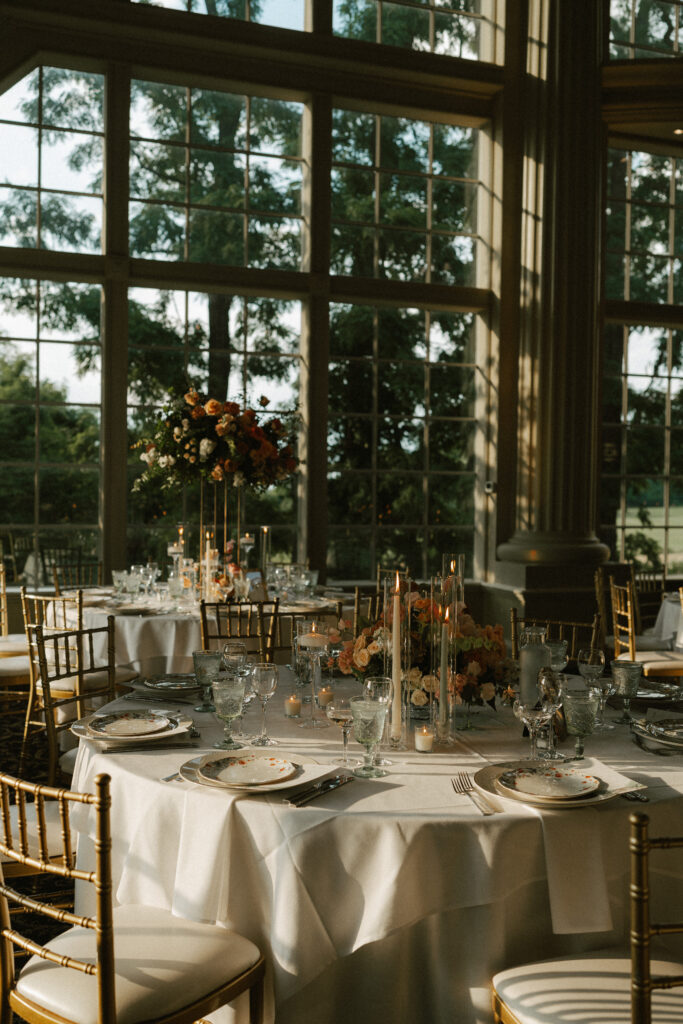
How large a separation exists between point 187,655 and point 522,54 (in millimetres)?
5828

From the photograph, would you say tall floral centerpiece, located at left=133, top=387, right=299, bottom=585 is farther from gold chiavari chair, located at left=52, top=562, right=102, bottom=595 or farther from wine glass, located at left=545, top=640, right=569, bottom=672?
wine glass, located at left=545, top=640, right=569, bottom=672

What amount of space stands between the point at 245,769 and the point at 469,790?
518mm

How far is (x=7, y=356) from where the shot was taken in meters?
6.68

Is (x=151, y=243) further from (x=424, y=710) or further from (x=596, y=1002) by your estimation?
(x=596, y=1002)

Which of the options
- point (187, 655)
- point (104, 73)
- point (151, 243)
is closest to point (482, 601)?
point (187, 655)

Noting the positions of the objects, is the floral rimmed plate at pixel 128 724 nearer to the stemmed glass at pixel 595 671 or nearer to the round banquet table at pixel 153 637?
the stemmed glass at pixel 595 671

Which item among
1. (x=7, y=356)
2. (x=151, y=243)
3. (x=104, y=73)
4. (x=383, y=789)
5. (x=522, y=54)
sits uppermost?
(x=522, y=54)

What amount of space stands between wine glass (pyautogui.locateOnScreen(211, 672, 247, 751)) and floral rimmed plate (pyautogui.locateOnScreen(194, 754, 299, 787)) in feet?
0.43

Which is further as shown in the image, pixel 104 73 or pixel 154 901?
pixel 104 73

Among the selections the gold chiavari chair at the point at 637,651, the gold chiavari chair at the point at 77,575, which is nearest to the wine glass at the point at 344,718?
the gold chiavari chair at the point at 637,651

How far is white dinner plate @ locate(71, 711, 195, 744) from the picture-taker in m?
2.32

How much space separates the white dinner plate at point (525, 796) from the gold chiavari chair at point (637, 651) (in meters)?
3.25

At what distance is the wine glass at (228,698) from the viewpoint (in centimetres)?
225

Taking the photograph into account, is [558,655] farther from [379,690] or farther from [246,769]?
[246,769]
